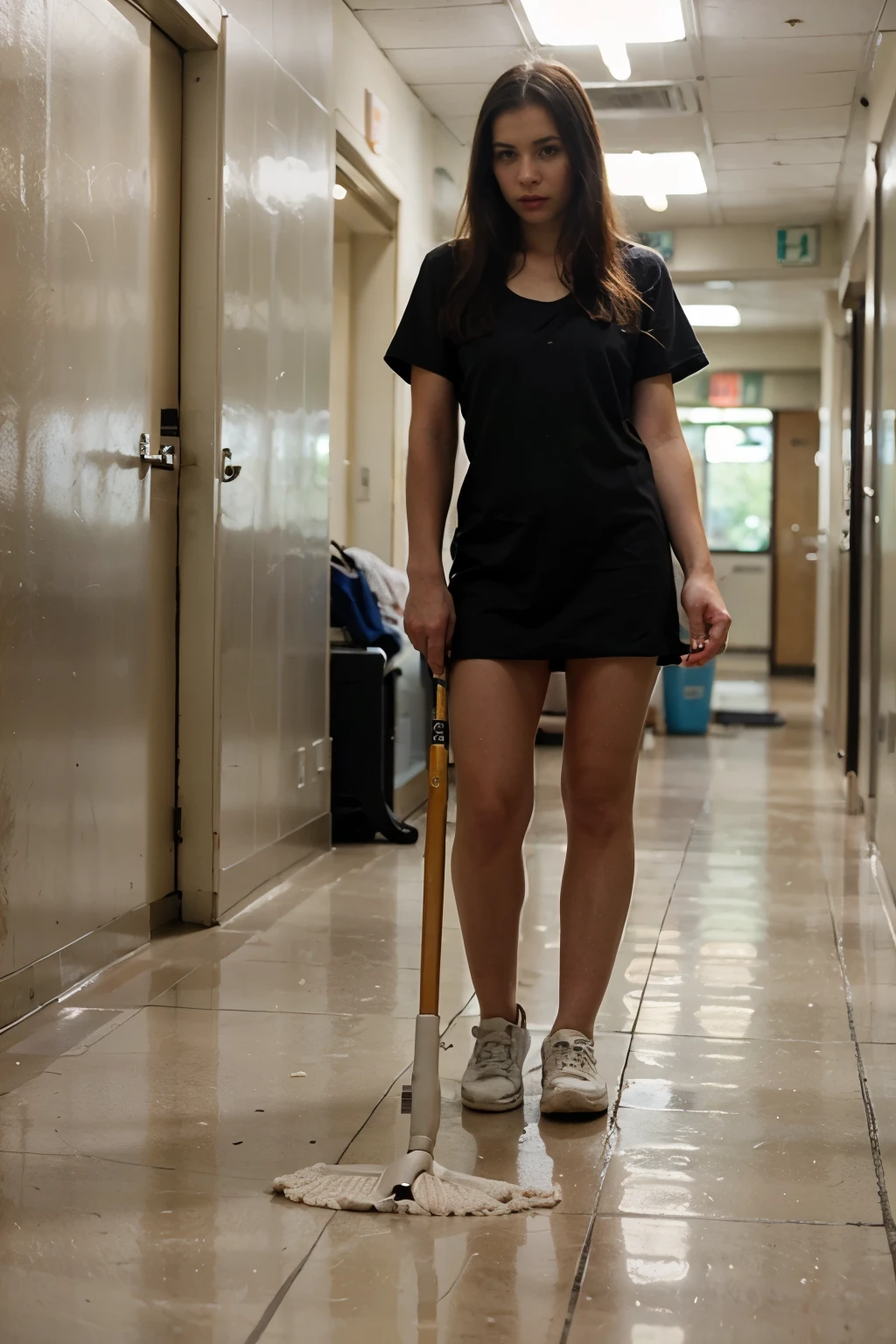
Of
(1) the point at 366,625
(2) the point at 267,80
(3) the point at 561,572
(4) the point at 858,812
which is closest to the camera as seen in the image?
(3) the point at 561,572

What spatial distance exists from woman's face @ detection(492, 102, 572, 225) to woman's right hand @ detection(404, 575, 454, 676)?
521mm

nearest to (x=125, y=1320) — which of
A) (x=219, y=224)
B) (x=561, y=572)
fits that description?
(x=561, y=572)

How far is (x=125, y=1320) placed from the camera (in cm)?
142

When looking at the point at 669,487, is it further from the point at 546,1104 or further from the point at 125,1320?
the point at 125,1320

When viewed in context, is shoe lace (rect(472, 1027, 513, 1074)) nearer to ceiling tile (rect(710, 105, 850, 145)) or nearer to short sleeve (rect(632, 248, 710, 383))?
short sleeve (rect(632, 248, 710, 383))

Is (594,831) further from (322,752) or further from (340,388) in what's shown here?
(340,388)

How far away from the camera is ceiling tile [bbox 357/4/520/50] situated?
15.6 feet

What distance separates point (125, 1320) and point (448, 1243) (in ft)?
1.17

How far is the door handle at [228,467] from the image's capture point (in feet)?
10.9

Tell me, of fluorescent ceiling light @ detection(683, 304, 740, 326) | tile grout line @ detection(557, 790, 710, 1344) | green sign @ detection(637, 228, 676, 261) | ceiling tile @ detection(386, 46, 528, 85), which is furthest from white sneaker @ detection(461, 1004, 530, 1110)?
fluorescent ceiling light @ detection(683, 304, 740, 326)

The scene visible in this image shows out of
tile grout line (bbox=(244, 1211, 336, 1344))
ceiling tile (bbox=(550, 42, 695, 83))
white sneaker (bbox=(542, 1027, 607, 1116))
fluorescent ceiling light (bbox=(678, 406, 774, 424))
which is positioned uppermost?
ceiling tile (bbox=(550, 42, 695, 83))

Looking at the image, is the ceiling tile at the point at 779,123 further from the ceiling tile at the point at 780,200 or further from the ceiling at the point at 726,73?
the ceiling tile at the point at 780,200

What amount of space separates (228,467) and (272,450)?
39 centimetres

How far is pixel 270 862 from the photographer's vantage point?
371 cm
